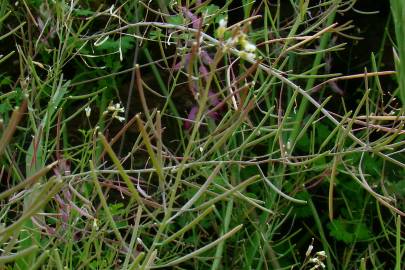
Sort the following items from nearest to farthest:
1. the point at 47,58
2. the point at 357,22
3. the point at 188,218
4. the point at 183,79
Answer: the point at 188,218
the point at 47,58
the point at 183,79
the point at 357,22

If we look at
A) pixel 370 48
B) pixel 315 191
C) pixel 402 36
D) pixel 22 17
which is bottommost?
pixel 315 191

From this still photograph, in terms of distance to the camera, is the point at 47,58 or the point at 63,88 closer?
the point at 63,88

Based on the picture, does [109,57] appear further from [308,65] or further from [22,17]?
[308,65]

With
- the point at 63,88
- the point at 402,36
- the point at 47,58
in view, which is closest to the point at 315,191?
the point at 47,58

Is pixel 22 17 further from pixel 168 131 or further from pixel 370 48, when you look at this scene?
pixel 370 48

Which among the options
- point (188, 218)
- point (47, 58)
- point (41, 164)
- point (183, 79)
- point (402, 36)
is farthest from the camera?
point (183, 79)

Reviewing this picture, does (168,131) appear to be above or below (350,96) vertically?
above

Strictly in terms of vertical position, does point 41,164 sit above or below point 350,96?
above

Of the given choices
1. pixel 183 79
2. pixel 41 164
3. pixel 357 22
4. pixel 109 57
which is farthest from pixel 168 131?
pixel 41 164

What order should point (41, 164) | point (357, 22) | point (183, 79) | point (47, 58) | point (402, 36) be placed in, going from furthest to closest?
point (357, 22)
point (183, 79)
point (47, 58)
point (41, 164)
point (402, 36)
